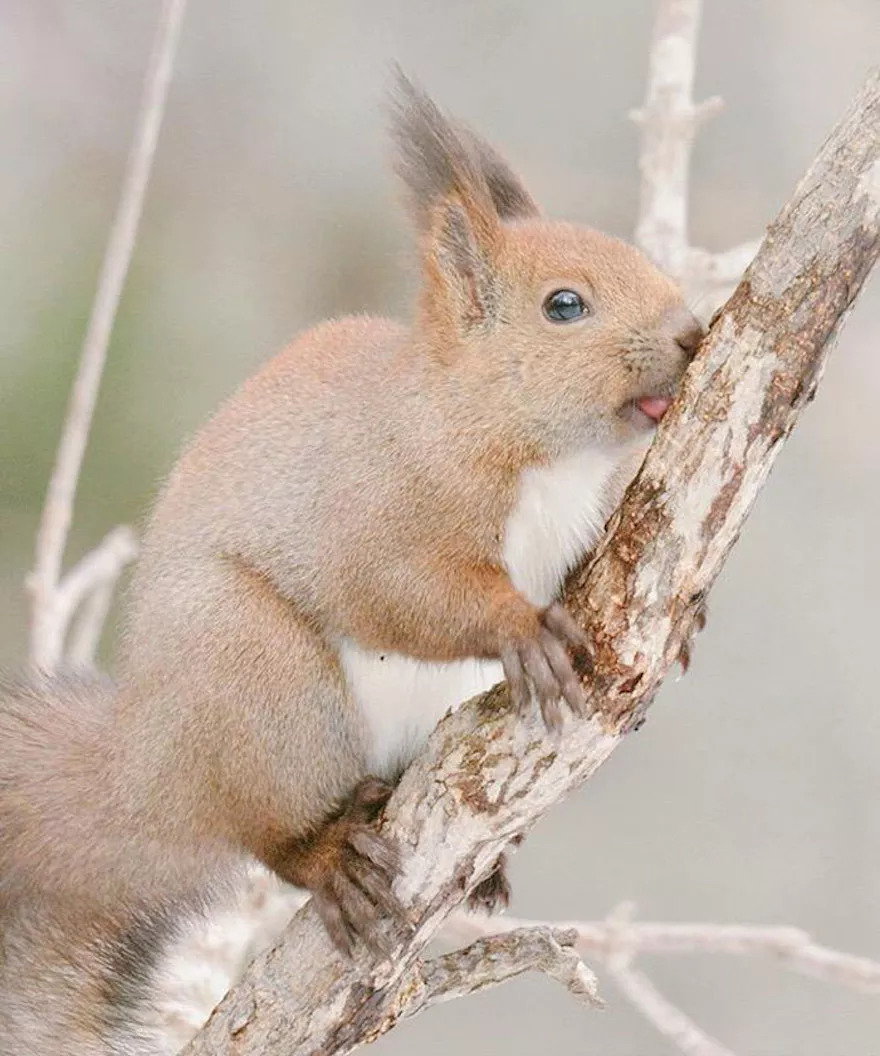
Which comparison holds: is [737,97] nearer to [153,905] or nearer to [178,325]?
[178,325]

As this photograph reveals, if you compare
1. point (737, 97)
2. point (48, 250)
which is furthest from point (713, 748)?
point (48, 250)

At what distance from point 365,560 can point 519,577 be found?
0.21 m

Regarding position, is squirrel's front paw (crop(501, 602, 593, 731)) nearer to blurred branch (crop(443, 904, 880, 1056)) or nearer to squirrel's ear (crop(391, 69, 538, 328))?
squirrel's ear (crop(391, 69, 538, 328))

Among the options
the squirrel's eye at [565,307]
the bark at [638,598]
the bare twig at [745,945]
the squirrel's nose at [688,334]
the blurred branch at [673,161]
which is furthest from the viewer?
Answer: the blurred branch at [673,161]

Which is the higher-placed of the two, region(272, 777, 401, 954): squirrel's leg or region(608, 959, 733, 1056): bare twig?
region(608, 959, 733, 1056): bare twig

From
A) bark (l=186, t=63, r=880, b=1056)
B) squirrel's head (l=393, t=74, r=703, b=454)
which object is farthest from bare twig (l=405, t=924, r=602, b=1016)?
squirrel's head (l=393, t=74, r=703, b=454)

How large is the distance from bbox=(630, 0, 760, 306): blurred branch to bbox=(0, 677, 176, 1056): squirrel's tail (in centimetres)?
135

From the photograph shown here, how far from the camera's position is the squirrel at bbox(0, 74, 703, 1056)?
2.00 m

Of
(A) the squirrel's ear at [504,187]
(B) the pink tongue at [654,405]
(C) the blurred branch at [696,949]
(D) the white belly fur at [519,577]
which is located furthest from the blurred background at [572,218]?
(B) the pink tongue at [654,405]

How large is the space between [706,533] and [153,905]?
1078mm

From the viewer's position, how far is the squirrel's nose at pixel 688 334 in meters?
1.93

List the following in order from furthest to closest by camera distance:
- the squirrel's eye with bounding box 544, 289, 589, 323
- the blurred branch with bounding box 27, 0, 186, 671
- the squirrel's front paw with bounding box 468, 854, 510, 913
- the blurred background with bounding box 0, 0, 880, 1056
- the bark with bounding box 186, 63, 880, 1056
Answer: the blurred background with bounding box 0, 0, 880, 1056
the blurred branch with bounding box 27, 0, 186, 671
the squirrel's front paw with bounding box 468, 854, 510, 913
the squirrel's eye with bounding box 544, 289, 589, 323
the bark with bounding box 186, 63, 880, 1056

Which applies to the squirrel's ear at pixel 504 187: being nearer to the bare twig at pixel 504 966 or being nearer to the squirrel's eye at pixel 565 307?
the squirrel's eye at pixel 565 307

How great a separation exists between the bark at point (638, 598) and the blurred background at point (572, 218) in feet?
6.89
